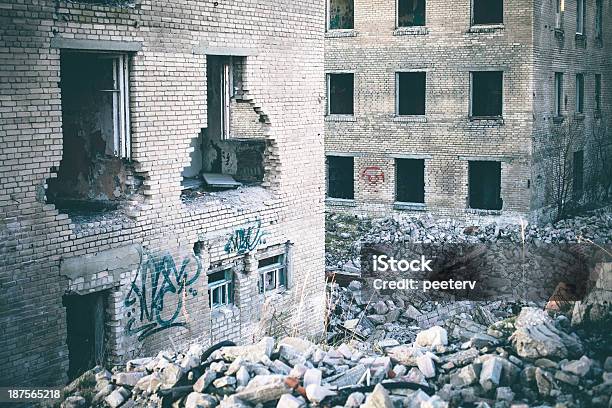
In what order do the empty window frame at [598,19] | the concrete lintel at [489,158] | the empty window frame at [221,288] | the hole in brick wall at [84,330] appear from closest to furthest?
the hole in brick wall at [84,330]
the empty window frame at [221,288]
the concrete lintel at [489,158]
the empty window frame at [598,19]

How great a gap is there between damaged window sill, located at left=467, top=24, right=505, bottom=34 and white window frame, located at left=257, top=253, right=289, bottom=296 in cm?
1215

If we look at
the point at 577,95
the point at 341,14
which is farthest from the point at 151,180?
the point at 577,95

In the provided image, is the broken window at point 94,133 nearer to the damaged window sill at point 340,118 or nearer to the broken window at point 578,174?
the damaged window sill at point 340,118

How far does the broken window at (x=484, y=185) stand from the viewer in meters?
23.3

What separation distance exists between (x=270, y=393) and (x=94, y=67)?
509 cm

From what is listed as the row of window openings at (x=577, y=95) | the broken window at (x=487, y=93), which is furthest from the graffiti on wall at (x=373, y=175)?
the row of window openings at (x=577, y=95)

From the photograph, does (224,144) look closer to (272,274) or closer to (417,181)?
(272,274)

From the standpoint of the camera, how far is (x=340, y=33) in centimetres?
2475

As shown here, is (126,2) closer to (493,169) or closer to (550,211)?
(493,169)

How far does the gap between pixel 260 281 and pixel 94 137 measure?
142 inches

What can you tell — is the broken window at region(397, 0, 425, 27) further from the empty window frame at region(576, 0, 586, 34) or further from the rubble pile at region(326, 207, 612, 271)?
the empty window frame at region(576, 0, 586, 34)

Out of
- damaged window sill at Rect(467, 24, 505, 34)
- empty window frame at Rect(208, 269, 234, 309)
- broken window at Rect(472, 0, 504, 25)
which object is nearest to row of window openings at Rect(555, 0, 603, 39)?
broken window at Rect(472, 0, 504, 25)

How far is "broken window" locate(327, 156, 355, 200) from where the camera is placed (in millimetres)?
25406

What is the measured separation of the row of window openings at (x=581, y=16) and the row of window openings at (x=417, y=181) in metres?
4.18
